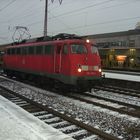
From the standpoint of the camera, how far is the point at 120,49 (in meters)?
39.6

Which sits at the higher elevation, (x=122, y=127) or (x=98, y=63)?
(x=98, y=63)

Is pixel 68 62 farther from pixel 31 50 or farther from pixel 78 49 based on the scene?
pixel 31 50

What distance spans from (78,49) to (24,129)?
8132mm

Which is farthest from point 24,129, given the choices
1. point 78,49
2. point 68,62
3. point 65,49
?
point 78,49

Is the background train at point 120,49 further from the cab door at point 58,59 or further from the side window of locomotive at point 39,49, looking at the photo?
the cab door at point 58,59

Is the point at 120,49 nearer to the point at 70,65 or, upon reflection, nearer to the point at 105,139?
the point at 70,65

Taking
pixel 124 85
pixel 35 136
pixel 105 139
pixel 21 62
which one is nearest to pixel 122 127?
pixel 105 139

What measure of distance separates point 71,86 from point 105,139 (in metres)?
7.66

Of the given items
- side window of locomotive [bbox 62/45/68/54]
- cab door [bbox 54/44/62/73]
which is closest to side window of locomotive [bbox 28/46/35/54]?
cab door [bbox 54/44/62/73]

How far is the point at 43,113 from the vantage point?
1106cm

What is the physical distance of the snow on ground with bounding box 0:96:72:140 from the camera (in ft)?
23.9

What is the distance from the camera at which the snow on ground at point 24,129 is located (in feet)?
23.9

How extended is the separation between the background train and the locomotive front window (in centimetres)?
1934

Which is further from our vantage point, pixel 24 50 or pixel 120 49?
pixel 120 49
